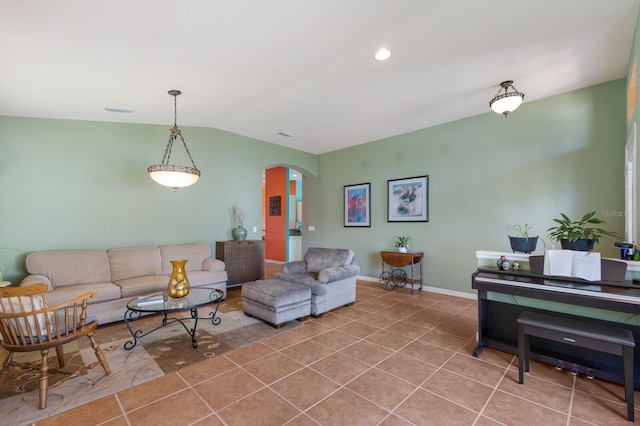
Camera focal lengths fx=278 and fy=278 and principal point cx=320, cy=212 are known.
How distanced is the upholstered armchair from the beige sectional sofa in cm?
128

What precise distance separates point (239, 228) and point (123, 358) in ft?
9.55

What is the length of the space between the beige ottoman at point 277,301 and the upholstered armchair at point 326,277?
0.15m

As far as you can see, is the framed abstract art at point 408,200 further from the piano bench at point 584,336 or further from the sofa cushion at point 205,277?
the sofa cushion at point 205,277

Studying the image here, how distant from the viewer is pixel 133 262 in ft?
13.2

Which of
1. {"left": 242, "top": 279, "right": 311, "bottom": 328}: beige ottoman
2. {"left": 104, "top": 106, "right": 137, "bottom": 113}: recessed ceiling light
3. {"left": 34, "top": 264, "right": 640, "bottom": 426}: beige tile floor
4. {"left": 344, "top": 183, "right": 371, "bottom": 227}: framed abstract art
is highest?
{"left": 104, "top": 106, "right": 137, "bottom": 113}: recessed ceiling light

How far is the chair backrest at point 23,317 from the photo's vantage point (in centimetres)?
191

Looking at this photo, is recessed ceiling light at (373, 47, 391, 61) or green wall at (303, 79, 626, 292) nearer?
recessed ceiling light at (373, 47, 391, 61)

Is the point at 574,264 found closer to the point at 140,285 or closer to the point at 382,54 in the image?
the point at 382,54

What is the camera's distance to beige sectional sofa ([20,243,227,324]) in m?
3.32

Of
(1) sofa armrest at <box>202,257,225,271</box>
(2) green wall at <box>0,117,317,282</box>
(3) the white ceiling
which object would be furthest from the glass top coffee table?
(3) the white ceiling

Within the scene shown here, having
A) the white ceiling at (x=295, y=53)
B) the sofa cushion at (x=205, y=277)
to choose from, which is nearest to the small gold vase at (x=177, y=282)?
the sofa cushion at (x=205, y=277)

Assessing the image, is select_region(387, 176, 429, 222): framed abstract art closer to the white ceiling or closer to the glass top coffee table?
the white ceiling

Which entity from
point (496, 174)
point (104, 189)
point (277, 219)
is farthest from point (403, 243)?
point (104, 189)

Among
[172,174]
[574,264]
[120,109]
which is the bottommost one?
[574,264]
